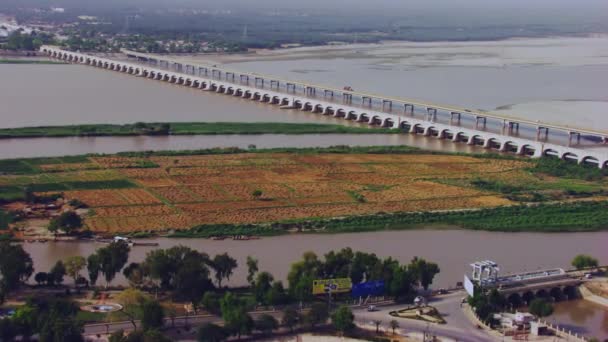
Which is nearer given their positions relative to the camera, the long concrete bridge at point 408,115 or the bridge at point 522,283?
the bridge at point 522,283

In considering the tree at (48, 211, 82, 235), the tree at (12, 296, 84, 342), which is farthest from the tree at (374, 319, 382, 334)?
the tree at (48, 211, 82, 235)

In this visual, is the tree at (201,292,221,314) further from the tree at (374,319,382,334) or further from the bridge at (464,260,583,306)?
the bridge at (464,260,583,306)

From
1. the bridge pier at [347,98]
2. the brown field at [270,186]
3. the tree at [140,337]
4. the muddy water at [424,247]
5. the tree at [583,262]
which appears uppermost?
the bridge pier at [347,98]

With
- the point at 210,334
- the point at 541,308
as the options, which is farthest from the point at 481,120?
the point at 210,334

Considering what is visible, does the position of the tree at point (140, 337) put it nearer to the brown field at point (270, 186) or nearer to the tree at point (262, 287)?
the tree at point (262, 287)

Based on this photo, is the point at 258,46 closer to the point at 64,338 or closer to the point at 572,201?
the point at 572,201

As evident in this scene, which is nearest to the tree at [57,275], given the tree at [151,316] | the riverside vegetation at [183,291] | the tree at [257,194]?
the riverside vegetation at [183,291]

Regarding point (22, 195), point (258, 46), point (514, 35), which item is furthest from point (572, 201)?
point (514, 35)
